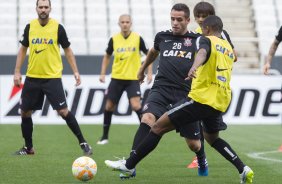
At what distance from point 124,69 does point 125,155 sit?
3.17 m

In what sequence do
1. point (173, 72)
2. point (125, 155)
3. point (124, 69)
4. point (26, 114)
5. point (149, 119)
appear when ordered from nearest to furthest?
point (149, 119) < point (173, 72) < point (26, 114) < point (125, 155) < point (124, 69)

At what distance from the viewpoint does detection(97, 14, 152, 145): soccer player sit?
14.6 meters

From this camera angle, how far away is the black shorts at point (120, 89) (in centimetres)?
1455

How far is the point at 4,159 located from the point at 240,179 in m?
3.57

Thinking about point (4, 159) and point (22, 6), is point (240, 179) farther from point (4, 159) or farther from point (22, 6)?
point (22, 6)

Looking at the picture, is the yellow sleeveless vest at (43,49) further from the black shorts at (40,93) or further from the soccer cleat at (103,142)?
the soccer cleat at (103,142)

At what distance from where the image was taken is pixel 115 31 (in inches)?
1003

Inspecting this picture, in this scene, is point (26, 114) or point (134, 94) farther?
point (134, 94)

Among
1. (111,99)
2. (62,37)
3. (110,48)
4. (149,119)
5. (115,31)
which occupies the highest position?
(62,37)

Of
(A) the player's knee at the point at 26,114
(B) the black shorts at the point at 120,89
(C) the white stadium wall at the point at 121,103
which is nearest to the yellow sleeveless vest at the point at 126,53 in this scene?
(B) the black shorts at the point at 120,89

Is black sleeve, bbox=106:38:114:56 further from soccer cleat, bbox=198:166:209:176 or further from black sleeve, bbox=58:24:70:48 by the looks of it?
soccer cleat, bbox=198:166:209:176

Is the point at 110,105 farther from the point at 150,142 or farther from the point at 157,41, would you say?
the point at 150,142

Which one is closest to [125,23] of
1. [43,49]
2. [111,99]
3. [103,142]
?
[111,99]

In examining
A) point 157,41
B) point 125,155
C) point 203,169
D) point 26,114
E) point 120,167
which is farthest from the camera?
point 125,155
